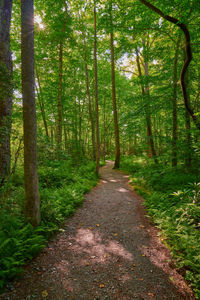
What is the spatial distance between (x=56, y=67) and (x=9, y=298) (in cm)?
1129

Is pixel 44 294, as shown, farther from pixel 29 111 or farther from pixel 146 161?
pixel 146 161

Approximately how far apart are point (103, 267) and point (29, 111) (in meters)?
4.08

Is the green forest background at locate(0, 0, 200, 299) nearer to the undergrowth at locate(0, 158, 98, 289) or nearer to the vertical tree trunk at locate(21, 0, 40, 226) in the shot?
the undergrowth at locate(0, 158, 98, 289)

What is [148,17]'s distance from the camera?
6254 mm

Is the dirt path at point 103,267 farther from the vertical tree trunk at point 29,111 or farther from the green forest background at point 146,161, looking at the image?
the vertical tree trunk at point 29,111

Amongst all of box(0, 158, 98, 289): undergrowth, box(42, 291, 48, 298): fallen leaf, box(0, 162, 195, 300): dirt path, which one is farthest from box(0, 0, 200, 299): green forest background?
box(42, 291, 48, 298): fallen leaf

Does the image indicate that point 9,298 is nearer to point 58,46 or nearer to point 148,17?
point 148,17

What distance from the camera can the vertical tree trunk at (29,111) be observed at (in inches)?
134

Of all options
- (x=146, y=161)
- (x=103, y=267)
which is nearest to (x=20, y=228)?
(x=103, y=267)

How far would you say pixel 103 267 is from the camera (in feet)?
9.86

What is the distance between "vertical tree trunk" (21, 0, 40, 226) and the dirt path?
1.20 meters

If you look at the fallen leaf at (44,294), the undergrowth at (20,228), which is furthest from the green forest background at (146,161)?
the fallen leaf at (44,294)

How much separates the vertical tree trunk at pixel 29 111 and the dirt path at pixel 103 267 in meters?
1.20

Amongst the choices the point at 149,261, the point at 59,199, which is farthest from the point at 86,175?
the point at 149,261
